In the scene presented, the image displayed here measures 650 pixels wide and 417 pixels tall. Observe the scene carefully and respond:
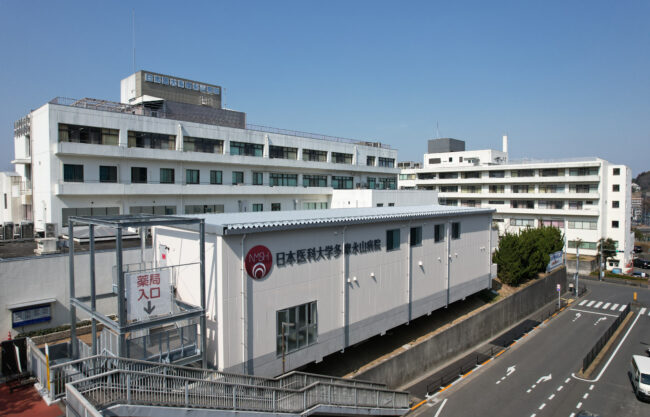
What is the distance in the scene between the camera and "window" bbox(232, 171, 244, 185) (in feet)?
141

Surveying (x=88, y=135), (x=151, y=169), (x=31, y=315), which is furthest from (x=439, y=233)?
(x=88, y=135)

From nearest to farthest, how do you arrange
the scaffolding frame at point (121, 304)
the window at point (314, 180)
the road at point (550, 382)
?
the scaffolding frame at point (121, 304), the road at point (550, 382), the window at point (314, 180)

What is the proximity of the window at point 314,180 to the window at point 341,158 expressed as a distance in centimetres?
323

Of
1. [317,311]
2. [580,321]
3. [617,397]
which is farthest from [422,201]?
[317,311]

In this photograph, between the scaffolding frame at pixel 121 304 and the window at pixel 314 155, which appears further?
the window at pixel 314 155

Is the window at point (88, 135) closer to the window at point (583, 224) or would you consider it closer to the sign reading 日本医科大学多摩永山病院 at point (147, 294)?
the sign reading 日本医科大学多摩永山病院 at point (147, 294)

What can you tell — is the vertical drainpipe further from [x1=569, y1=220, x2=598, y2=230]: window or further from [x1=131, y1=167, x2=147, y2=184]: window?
[x1=569, y1=220, x2=598, y2=230]: window

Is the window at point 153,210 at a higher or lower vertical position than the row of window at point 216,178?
lower

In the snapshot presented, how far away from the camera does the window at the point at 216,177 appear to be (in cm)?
4079

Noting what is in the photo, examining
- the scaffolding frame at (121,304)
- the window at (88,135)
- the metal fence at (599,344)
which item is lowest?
the metal fence at (599,344)

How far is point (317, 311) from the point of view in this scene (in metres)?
17.5

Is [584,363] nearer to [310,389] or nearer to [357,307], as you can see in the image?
[357,307]

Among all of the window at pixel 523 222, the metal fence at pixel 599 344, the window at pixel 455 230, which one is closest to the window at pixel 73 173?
the window at pixel 455 230

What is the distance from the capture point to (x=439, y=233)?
25469 mm
